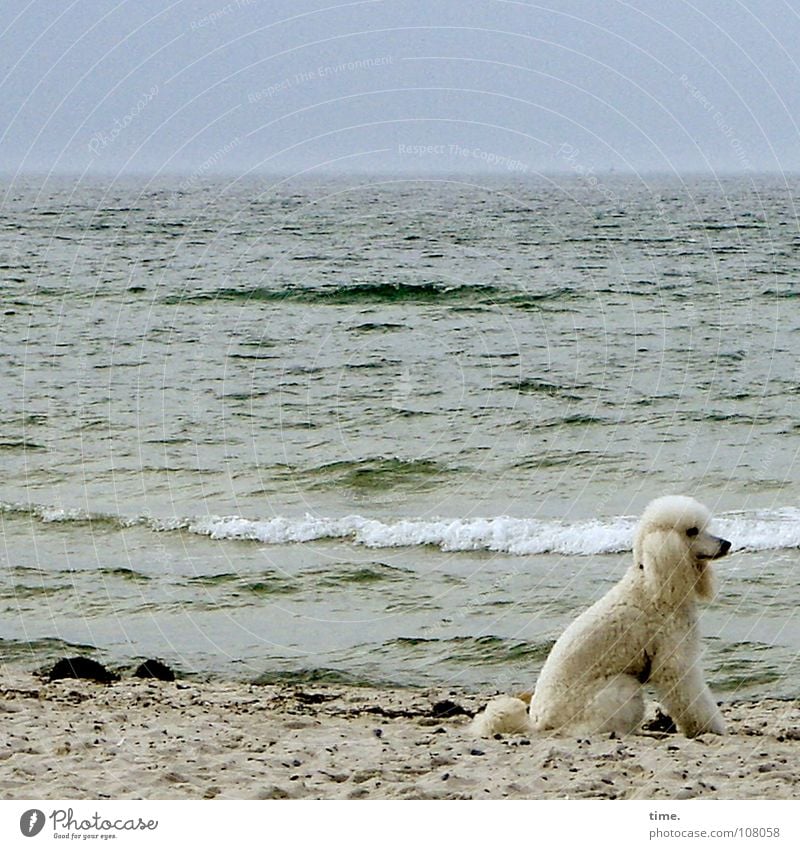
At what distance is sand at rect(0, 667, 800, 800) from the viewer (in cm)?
566

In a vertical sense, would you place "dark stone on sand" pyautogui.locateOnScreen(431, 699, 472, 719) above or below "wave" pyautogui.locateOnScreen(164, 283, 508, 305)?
below

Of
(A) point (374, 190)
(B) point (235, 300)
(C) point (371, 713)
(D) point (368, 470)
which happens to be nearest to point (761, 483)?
(D) point (368, 470)

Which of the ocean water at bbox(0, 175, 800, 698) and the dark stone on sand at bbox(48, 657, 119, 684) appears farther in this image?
the ocean water at bbox(0, 175, 800, 698)

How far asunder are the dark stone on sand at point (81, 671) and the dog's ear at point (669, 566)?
3951 mm

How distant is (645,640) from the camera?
6.00 metres

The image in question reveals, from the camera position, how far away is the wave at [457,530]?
11109 mm

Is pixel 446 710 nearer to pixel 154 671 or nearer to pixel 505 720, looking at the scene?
pixel 505 720

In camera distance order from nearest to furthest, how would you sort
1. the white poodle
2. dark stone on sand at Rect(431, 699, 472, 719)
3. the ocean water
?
the white poodle, dark stone on sand at Rect(431, 699, 472, 719), the ocean water

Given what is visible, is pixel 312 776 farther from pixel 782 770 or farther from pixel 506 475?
pixel 506 475

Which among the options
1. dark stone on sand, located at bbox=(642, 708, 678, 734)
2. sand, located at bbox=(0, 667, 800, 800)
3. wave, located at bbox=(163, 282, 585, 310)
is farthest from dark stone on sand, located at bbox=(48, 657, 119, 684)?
wave, located at bbox=(163, 282, 585, 310)

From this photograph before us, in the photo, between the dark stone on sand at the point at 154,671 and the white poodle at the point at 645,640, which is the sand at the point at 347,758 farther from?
the dark stone on sand at the point at 154,671

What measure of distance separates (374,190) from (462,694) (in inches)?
659

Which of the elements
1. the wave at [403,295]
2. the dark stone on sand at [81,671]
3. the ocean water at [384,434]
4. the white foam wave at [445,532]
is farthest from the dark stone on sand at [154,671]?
the wave at [403,295]

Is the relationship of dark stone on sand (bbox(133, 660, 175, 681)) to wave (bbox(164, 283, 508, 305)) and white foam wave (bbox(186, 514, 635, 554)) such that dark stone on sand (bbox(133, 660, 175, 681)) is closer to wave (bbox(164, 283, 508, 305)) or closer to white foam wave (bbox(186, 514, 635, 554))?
white foam wave (bbox(186, 514, 635, 554))
